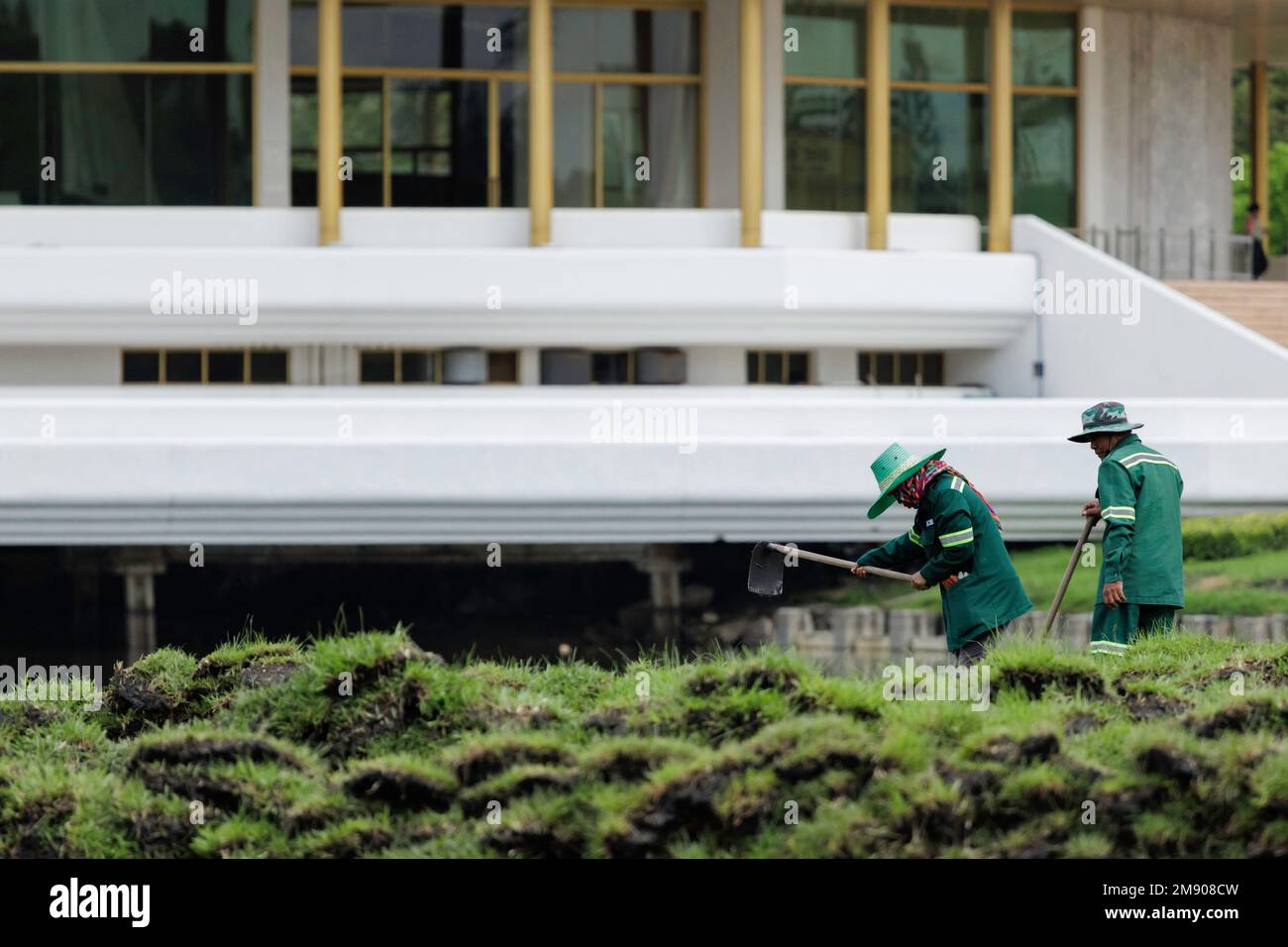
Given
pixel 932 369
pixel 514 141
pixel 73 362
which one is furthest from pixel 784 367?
pixel 73 362

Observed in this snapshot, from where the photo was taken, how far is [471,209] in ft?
71.0

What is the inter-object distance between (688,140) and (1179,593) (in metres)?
14.2

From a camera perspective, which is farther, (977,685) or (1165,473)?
(1165,473)

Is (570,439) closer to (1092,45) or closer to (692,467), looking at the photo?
(692,467)

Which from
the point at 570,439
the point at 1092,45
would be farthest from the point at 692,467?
the point at 1092,45

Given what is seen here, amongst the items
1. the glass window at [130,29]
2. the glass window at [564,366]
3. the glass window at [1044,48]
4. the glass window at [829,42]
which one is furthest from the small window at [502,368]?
the glass window at [1044,48]

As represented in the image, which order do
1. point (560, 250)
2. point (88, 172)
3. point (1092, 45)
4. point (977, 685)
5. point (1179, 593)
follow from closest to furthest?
point (977, 685) < point (1179, 593) < point (560, 250) < point (88, 172) < point (1092, 45)

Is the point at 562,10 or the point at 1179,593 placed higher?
the point at 562,10

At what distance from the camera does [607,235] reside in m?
21.7

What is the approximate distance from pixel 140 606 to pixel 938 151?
12.0 metres

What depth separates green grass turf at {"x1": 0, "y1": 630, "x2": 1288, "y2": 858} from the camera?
717cm

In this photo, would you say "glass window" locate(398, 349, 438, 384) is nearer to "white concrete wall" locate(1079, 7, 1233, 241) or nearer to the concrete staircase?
the concrete staircase
